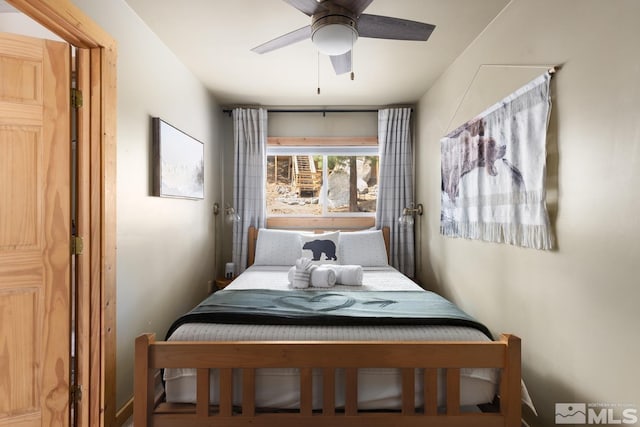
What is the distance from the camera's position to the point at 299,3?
155 cm

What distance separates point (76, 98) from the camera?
1653 millimetres

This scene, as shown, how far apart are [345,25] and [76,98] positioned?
138 cm

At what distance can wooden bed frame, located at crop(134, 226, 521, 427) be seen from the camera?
1422mm

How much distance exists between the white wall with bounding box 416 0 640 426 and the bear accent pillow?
147 cm

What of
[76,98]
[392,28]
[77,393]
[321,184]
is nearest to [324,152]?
[321,184]

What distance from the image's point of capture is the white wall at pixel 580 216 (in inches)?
48.6

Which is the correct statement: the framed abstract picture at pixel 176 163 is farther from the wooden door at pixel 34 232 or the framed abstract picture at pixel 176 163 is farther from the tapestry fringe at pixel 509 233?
the tapestry fringe at pixel 509 233

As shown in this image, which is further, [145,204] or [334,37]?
[145,204]

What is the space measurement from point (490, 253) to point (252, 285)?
1.73 metres

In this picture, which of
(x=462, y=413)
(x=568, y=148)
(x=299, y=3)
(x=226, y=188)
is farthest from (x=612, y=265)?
(x=226, y=188)

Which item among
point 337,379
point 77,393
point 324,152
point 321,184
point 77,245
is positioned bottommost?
point 77,393

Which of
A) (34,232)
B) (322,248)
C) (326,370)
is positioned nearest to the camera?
(326,370)

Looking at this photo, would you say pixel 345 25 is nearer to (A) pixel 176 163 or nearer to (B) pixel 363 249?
(A) pixel 176 163

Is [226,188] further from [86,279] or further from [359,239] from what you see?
[86,279]
